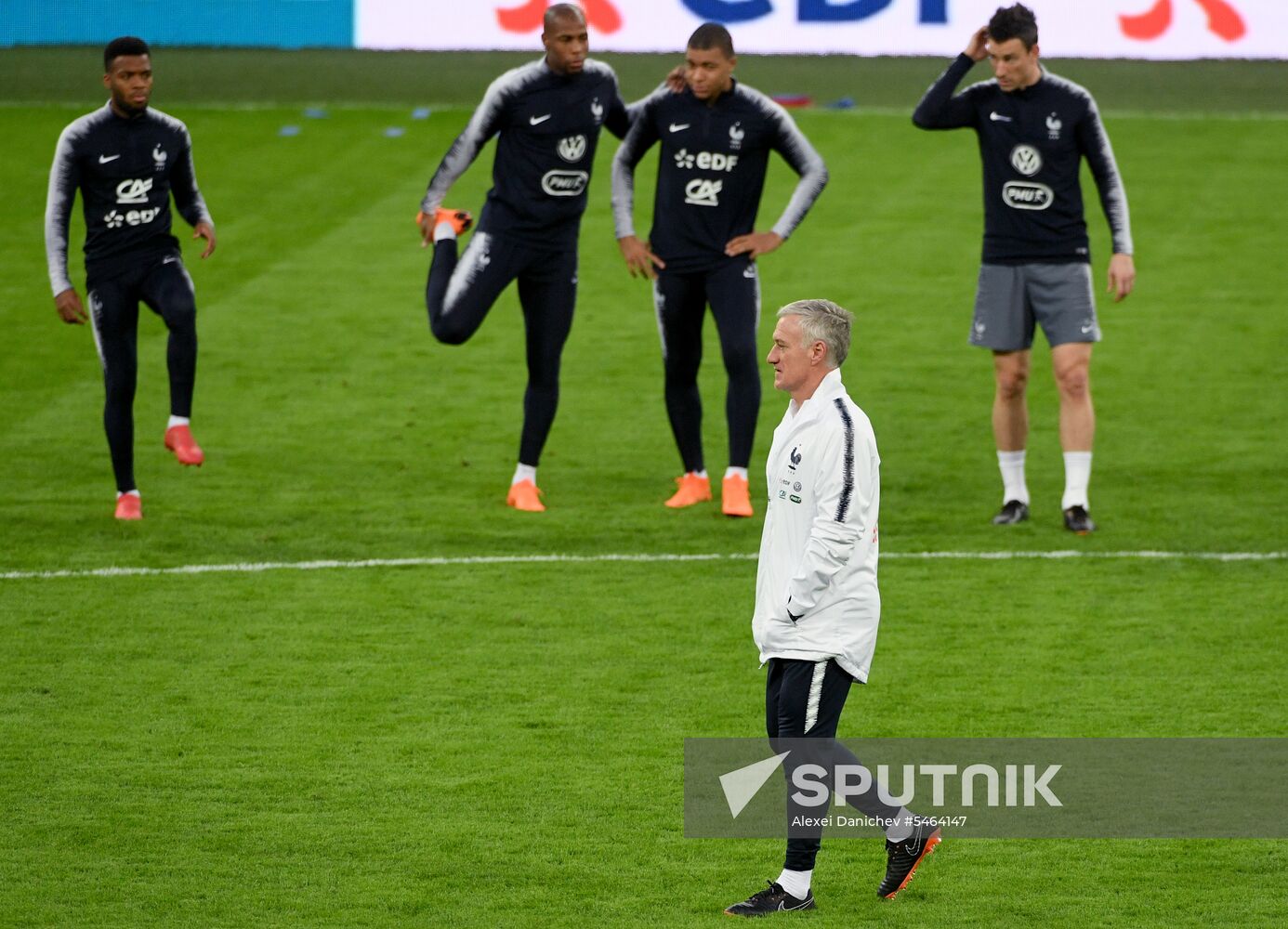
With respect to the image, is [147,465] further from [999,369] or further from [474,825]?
[474,825]

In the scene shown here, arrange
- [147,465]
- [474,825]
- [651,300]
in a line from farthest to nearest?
[651,300]
[147,465]
[474,825]

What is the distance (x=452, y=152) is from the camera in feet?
32.6

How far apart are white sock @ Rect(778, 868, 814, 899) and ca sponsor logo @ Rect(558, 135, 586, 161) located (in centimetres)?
548

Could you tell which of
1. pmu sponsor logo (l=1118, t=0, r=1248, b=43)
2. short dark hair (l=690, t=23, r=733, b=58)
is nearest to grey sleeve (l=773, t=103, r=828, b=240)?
short dark hair (l=690, t=23, r=733, b=58)

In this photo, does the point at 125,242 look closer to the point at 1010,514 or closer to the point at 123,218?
the point at 123,218

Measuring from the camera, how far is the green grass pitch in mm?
5688

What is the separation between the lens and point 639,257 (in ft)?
33.1

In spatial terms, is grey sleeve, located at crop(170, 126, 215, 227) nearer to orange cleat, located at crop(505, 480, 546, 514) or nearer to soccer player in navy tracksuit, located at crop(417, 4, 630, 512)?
soccer player in navy tracksuit, located at crop(417, 4, 630, 512)

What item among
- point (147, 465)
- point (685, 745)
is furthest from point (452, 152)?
point (685, 745)

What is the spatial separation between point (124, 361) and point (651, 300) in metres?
6.73

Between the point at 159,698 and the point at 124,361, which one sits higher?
the point at 124,361

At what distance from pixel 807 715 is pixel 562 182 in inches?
214

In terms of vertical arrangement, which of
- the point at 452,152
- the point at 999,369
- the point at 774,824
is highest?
the point at 452,152

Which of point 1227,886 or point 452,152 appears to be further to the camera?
point 452,152
